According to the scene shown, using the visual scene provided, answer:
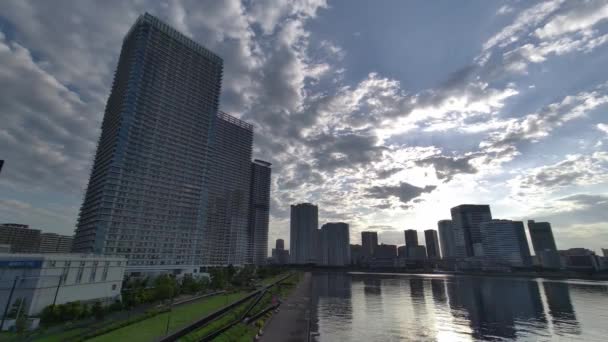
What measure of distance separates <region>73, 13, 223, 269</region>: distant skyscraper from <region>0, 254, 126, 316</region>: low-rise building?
78.4 m

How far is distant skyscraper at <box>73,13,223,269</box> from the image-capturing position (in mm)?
153250

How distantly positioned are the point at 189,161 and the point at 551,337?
18313cm

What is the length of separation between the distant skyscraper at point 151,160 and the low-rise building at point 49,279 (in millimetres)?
78359

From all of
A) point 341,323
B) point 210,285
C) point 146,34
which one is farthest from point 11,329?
point 146,34

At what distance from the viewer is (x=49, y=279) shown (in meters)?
63.8

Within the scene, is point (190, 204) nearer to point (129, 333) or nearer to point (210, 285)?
point (210, 285)

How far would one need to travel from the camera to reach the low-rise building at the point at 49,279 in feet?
194

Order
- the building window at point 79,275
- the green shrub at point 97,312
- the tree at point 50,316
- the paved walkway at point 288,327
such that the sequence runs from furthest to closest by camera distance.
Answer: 1. the building window at point 79,275
2. the green shrub at point 97,312
3. the tree at point 50,316
4. the paved walkway at point 288,327

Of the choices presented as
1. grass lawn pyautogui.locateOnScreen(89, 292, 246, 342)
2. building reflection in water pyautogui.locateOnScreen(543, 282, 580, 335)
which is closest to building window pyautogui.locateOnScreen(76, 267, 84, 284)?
grass lawn pyautogui.locateOnScreen(89, 292, 246, 342)

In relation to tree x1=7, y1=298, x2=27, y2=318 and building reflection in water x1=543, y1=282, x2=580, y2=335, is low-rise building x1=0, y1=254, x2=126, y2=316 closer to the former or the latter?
tree x1=7, y1=298, x2=27, y2=318

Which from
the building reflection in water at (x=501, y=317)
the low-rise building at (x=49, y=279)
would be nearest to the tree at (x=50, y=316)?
the low-rise building at (x=49, y=279)

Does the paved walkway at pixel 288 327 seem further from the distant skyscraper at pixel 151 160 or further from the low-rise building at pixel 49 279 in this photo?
the distant skyscraper at pixel 151 160

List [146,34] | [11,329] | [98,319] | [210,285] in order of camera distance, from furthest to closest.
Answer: [146,34] → [210,285] → [98,319] → [11,329]

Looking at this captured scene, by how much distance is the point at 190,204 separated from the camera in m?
182
